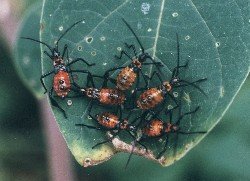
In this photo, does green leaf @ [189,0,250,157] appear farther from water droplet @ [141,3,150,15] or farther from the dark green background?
the dark green background

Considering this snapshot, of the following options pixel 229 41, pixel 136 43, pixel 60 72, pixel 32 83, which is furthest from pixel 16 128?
pixel 229 41

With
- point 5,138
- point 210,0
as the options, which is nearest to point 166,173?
point 5,138

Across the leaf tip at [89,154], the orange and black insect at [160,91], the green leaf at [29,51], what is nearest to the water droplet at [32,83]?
the green leaf at [29,51]

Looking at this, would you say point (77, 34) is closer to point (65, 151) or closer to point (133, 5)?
point (133, 5)

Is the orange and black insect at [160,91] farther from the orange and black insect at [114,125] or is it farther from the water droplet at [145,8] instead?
the water droplet at [145,8]

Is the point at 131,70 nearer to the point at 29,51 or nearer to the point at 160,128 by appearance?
the point at 160,128

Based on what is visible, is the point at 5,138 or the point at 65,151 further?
the point at 5,138
